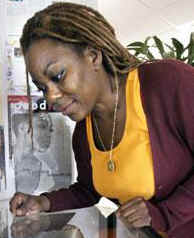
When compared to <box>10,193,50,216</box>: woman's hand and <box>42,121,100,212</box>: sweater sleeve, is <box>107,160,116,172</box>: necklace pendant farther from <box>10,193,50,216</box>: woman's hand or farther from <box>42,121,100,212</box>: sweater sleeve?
<box>10,193,50,216</box>: woman's hand

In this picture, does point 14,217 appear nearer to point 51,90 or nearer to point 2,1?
point 51,90

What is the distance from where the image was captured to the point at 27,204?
0.92 m

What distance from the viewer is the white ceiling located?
2.87 m

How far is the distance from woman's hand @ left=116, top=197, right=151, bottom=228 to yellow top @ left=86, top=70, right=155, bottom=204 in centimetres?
9

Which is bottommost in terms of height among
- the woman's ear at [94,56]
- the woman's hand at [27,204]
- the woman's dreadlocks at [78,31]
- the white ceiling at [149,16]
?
the woman's hand at [27,204]

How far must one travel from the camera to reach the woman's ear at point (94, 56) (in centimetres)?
77

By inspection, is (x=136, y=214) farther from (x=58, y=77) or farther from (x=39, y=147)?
(x=39, y=147)

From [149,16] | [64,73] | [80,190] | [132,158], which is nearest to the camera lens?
[64,73]

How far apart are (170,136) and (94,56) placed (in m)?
0.25

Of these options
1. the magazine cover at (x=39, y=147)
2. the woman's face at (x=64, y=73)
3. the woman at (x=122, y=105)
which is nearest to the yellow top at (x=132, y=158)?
the woman at (x=122, y=105)

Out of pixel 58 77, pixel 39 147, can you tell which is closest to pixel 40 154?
pixel 39 147

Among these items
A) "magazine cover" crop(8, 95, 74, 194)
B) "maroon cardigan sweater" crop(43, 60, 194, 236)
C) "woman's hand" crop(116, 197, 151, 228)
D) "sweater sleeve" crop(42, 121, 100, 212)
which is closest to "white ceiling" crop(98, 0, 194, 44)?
"magazine cover" crop(8, 95, 74, 194)

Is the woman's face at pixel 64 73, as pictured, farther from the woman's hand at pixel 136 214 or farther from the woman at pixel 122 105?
the woman's hand at pixel 136 214

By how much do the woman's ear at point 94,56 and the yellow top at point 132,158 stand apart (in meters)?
0.10
